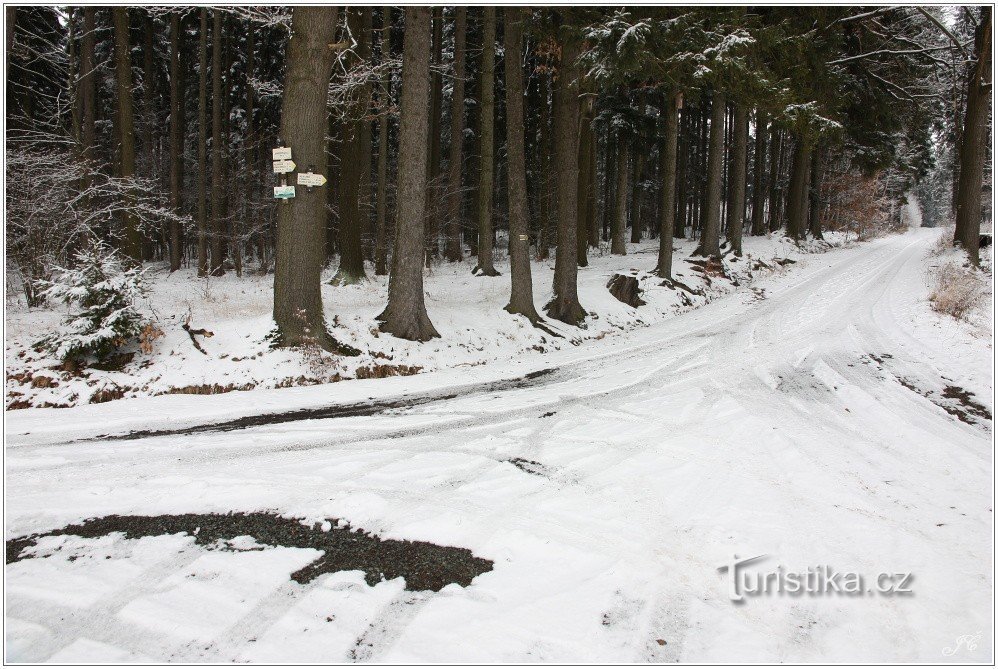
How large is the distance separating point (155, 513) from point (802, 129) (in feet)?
43.8

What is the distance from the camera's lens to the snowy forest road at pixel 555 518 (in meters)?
2.20

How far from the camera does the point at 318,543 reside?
2906mm

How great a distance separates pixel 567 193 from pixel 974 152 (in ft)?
44.4

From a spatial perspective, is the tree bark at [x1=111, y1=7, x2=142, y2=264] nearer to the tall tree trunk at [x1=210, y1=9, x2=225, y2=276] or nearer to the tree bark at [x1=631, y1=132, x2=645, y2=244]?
the tall tree trunk at [x1=210, y1=9, x2=225, y2=276]

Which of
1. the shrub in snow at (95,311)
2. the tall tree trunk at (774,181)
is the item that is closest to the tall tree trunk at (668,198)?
the shrub in snow at (95,311)

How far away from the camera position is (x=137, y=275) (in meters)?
7.12

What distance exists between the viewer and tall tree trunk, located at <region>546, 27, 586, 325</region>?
10516mm

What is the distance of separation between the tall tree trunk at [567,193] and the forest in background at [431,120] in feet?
0.16

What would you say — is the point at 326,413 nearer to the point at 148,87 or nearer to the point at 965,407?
the point at 965,407

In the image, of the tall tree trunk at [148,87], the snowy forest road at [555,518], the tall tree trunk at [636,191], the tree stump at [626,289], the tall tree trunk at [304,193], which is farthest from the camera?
the tall tree trunk at [636,191]

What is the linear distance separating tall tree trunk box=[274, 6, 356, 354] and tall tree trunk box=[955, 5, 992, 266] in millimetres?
17510

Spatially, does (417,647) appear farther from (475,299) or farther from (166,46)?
(166,46)

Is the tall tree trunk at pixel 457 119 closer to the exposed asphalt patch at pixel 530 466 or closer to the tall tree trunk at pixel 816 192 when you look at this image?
the exposed asphalt patch at pixel 530 466

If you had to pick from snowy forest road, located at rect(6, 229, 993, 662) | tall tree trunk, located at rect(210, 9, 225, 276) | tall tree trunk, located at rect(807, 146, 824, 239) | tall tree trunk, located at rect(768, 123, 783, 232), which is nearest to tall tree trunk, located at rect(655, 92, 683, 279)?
snowy forest road, located at rect(6, 229, 993, 662)
